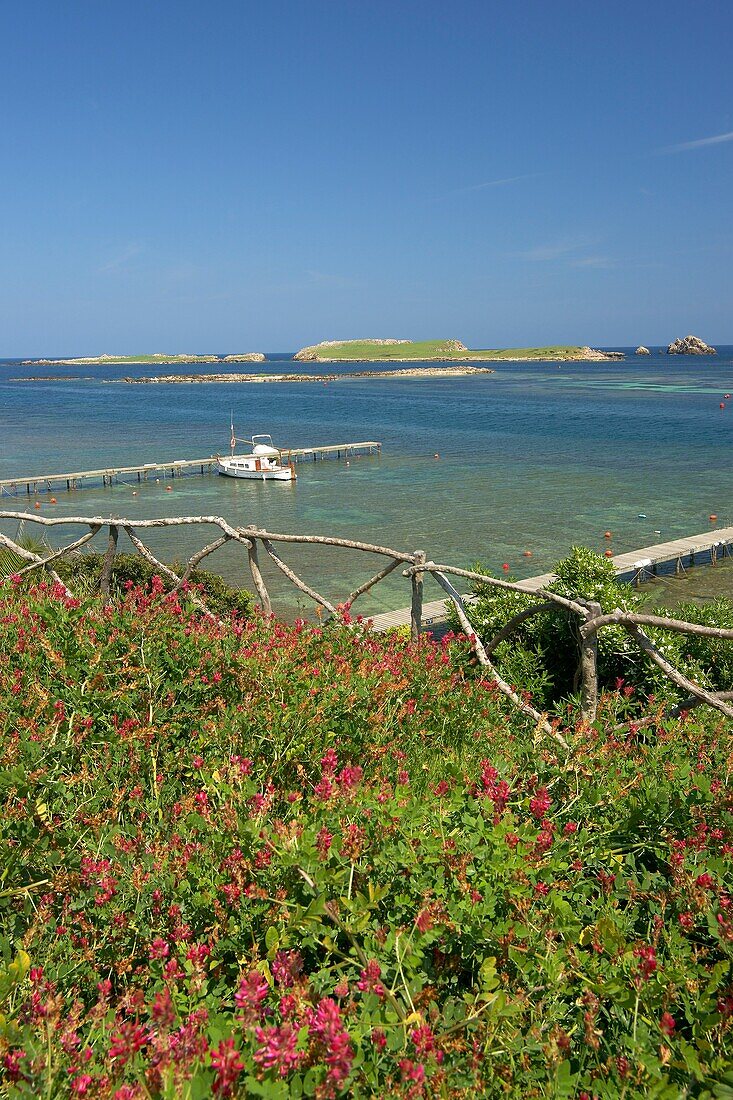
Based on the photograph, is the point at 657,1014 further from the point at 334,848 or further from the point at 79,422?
the point at 79,422

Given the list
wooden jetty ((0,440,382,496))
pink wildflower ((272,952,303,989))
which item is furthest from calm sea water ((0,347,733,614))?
pink wildflower ((272,952,303,989))

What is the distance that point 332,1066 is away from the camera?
1713 mm

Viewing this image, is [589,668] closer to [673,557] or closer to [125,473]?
[673,557]

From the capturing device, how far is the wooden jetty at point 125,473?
110ft

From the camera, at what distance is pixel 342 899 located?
2221mm

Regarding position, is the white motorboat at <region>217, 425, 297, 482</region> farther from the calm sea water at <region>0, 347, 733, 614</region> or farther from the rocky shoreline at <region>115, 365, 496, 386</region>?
the rocky shoreline at <region>115, 365, 496, 386</region>

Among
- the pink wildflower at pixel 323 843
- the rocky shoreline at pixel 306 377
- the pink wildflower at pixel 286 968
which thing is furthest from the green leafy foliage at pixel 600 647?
the rocky shoreline at pixel 306 377

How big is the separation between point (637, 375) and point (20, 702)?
137 meters

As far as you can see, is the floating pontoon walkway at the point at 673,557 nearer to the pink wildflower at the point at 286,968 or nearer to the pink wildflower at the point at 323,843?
the pink wildflower at the point at 323,843

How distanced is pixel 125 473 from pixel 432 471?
49.8ft

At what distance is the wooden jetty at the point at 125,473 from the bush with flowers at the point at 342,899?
3168 centimetres

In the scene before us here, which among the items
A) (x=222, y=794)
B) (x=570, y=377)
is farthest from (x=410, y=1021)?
(x=570, y=377)

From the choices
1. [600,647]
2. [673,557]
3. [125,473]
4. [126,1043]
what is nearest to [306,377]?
[125,473]

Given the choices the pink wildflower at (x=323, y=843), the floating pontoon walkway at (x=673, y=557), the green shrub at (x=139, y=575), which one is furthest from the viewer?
the floating pontoon walkway at (x=673, y=557)
